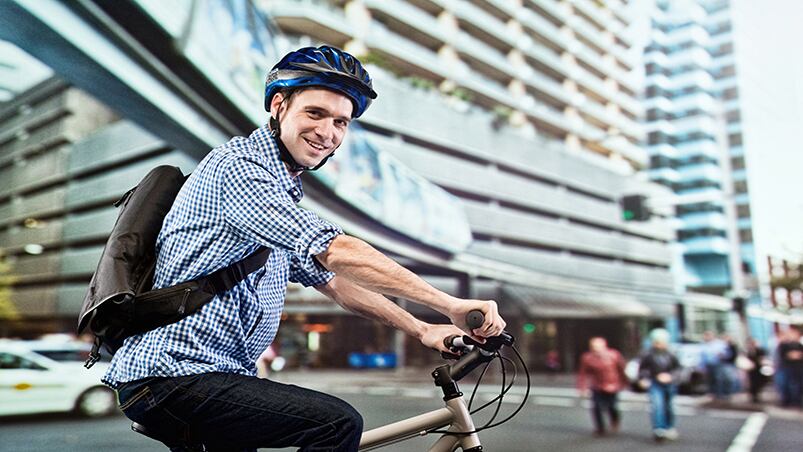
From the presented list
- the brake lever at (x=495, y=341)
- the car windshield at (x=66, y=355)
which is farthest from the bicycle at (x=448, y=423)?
the car windshield at (x=66, y=355)

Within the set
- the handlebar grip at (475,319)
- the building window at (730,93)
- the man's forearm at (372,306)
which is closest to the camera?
the handlebar grip at (475,319)

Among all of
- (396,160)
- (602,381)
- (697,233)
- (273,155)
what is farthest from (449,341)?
(697,233)

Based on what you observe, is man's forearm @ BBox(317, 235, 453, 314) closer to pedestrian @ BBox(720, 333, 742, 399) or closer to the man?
the man

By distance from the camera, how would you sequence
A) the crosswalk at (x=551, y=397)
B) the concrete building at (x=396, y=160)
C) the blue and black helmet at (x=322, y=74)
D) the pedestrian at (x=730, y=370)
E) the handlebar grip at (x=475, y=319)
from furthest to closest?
1. the pedestrian at (x=730, y=370)
2. the crosswalk at (x=551, y=397)
3. the concrete building at (x=396, y=160)
4. the blue and black helmet at (x=322, y=74)
5. the handlebar grip at (x=475, y=319)

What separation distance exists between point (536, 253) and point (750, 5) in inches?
152

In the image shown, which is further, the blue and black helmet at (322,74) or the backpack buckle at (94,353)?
the blue and black helmet at (322,74)

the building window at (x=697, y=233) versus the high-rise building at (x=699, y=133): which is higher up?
the high-rise building at (x=699, y=133)

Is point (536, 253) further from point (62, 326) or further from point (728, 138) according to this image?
point (62, 326)

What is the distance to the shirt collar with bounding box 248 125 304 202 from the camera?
52.4 inches

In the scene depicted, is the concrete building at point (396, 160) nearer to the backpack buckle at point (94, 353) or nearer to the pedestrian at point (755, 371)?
the pedestrian at point (755, 371)

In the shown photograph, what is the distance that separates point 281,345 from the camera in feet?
16.5

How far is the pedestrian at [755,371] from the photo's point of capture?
10.1m

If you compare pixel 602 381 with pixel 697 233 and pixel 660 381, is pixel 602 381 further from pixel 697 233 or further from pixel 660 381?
pixel 697 233

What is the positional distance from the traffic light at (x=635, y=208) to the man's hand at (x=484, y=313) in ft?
22.7
